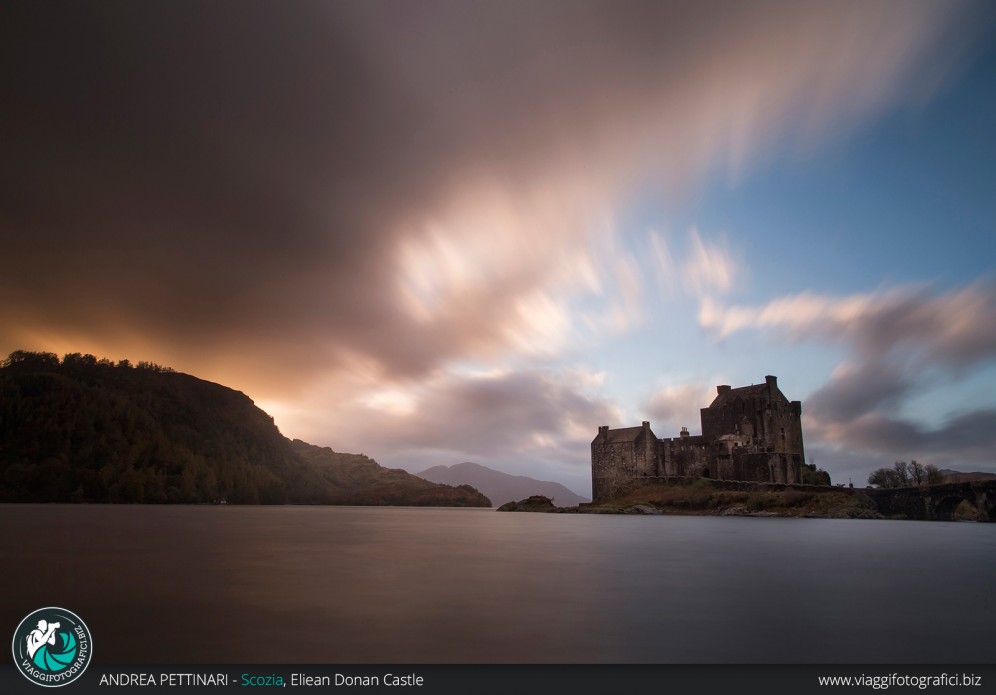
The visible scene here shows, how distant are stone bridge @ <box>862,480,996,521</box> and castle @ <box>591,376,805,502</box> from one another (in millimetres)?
10511

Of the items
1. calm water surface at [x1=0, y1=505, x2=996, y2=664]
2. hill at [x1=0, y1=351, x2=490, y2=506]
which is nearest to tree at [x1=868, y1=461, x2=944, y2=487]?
calm water surface at [x1=0, y1=505, x2=996, y2=664]

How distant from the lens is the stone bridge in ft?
202

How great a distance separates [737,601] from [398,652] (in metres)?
7.51

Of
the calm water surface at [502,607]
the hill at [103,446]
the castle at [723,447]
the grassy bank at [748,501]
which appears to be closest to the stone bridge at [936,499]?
the grassy bank at [748,501]

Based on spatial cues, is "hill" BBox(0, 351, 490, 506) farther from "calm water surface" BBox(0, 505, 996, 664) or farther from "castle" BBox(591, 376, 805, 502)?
"calm water surface" BBox(0, 505, 996, 664)

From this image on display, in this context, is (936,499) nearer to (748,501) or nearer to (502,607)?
(748,501)

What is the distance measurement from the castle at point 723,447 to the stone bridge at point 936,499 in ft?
34.5

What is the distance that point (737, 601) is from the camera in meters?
11.6

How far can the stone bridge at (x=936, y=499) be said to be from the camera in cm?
6159

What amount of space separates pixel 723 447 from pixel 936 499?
24589mm

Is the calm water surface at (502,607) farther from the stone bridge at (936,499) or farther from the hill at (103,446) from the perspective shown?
the hill at (103,446)

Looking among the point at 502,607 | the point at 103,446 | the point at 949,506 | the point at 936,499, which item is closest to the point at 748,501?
the point at 936,499

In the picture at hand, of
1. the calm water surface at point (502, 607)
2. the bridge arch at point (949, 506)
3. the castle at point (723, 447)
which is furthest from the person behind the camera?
the castle at point (723, 447)

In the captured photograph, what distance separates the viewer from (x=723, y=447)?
3226 inches
